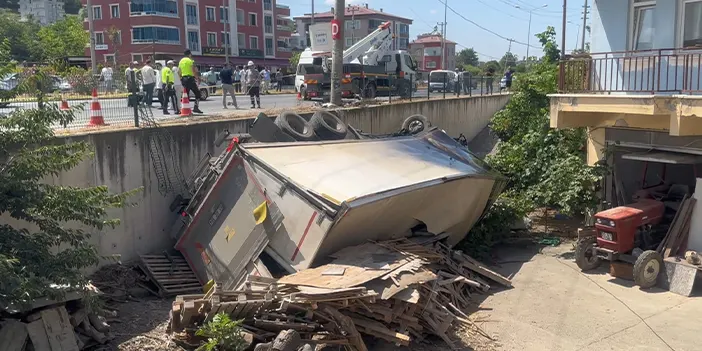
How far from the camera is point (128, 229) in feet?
31.4

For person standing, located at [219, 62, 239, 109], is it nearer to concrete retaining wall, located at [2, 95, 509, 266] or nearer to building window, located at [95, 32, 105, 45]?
concrete retaining wall, located at [2, 95, 509, 266]

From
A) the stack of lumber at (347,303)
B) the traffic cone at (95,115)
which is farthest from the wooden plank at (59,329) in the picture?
the traffic cone at (95,115)

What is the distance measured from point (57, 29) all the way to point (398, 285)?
57.8 metres

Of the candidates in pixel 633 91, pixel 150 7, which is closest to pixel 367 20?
pixel 150 7

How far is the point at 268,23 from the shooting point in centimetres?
6669

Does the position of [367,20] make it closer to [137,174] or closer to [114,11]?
[114,11]

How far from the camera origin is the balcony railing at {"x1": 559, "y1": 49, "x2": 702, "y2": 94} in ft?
32.5

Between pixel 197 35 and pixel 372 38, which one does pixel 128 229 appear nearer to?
pixel 372 38

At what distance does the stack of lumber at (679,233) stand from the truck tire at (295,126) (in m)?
6.03

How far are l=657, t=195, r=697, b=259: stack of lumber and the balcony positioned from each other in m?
1.23

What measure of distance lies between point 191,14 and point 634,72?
175ft

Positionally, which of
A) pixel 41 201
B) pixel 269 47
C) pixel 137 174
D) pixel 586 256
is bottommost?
pixel 586 256

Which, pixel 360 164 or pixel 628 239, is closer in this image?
pixel 360 164

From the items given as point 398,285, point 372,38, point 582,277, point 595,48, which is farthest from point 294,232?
point 372,38
